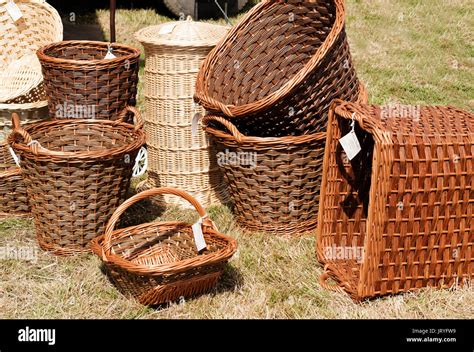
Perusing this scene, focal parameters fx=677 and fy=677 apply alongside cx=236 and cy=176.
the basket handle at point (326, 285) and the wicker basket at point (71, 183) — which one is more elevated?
the wicker basket at point (71, 183)

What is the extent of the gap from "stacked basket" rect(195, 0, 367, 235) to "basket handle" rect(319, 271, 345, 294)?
43 centimetres

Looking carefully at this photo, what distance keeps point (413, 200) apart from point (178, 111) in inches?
58.6

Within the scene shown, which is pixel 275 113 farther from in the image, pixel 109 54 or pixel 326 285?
pixel 109 54

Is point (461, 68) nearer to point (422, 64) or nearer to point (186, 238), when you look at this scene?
point (422, 64)

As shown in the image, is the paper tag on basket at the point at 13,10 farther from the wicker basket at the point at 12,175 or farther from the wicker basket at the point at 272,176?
the wicker basket at the point at 272,176

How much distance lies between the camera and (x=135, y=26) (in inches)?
284

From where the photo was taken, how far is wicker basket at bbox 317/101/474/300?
265 cm

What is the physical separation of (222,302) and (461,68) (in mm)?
4541

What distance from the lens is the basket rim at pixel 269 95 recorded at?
2.99 m

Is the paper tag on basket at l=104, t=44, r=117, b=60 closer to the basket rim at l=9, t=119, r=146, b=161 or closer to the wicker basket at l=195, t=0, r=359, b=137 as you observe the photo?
the basket rim at l=9, t=119, r=146, b=161

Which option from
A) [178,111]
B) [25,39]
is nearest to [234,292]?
[178,111]

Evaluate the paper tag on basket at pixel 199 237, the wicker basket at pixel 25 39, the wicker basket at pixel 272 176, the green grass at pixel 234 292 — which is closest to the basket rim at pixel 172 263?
the paper tag on basket at pixel 199 237

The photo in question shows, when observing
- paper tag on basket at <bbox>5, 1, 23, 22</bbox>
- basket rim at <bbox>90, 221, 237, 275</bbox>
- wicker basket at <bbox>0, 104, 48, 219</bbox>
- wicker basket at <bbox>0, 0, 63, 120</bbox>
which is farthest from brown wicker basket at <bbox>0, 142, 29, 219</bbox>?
paper tag on basket at <bbox>5, 1, 23, 22</bbox>

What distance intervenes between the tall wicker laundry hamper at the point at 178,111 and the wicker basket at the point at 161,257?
636 millimetres
